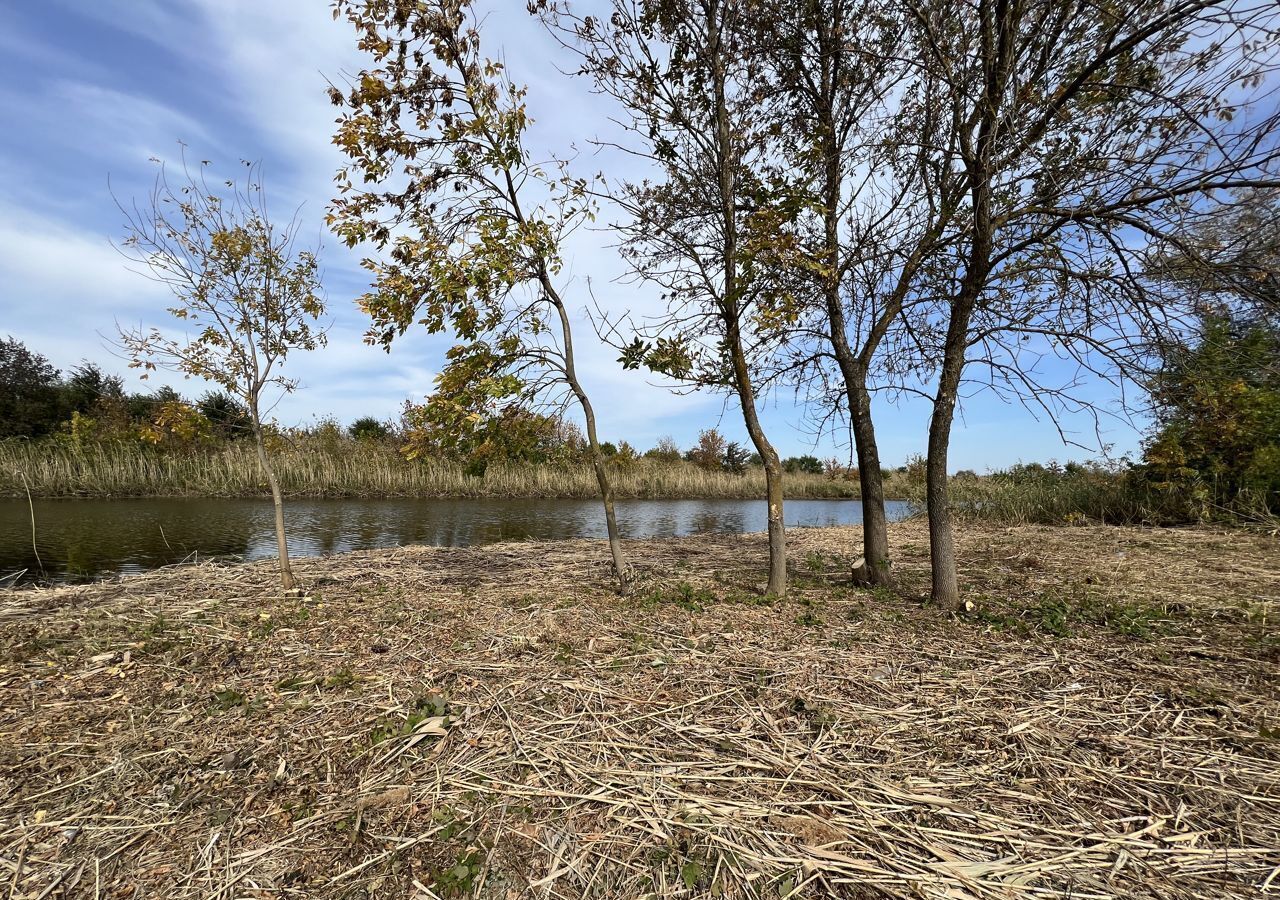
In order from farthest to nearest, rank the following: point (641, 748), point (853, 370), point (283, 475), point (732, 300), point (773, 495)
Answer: point (283, 475) < point (853, 370) < point (773, 495) < point (732, 300) < point (641, 748)

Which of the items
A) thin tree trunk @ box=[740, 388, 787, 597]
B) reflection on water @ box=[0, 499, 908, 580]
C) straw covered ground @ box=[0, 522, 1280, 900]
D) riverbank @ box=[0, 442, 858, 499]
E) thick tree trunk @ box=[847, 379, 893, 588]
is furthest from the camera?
riverbank @ box=[0, 442, 858, 499]

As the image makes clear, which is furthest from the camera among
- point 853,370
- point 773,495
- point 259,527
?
point 259,527

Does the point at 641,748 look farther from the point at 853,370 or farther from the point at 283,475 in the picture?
the point at 283,475

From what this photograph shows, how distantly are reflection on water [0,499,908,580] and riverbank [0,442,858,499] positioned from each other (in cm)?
107

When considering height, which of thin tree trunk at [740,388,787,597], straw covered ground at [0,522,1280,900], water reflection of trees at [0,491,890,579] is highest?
thin tree trunk at [740,388,787,597]

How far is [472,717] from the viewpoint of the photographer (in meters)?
2.84

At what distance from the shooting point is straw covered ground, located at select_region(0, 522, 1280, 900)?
1894mm

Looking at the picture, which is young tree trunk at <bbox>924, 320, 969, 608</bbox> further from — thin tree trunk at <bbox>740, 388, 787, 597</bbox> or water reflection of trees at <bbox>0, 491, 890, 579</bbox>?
water reflection of trees at <bbox>0, 491, 890, 579</bbox>

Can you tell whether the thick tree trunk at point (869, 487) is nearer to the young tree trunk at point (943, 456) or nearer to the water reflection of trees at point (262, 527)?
the young tree trunk at point (943, 456)

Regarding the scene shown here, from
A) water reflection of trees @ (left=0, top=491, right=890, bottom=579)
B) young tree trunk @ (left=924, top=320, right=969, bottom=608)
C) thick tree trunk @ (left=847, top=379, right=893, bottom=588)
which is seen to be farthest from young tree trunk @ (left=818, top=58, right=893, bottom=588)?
water reflection of trees @ (left=0, top=491, right=890, bottom=579)

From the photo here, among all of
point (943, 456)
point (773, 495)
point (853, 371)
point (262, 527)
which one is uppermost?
point (853, 371)

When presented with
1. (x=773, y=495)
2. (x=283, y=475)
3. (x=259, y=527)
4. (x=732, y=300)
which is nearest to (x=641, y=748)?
(x=773, y=495)

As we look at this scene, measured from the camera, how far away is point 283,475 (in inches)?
755

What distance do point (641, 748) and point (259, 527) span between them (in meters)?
12.8
